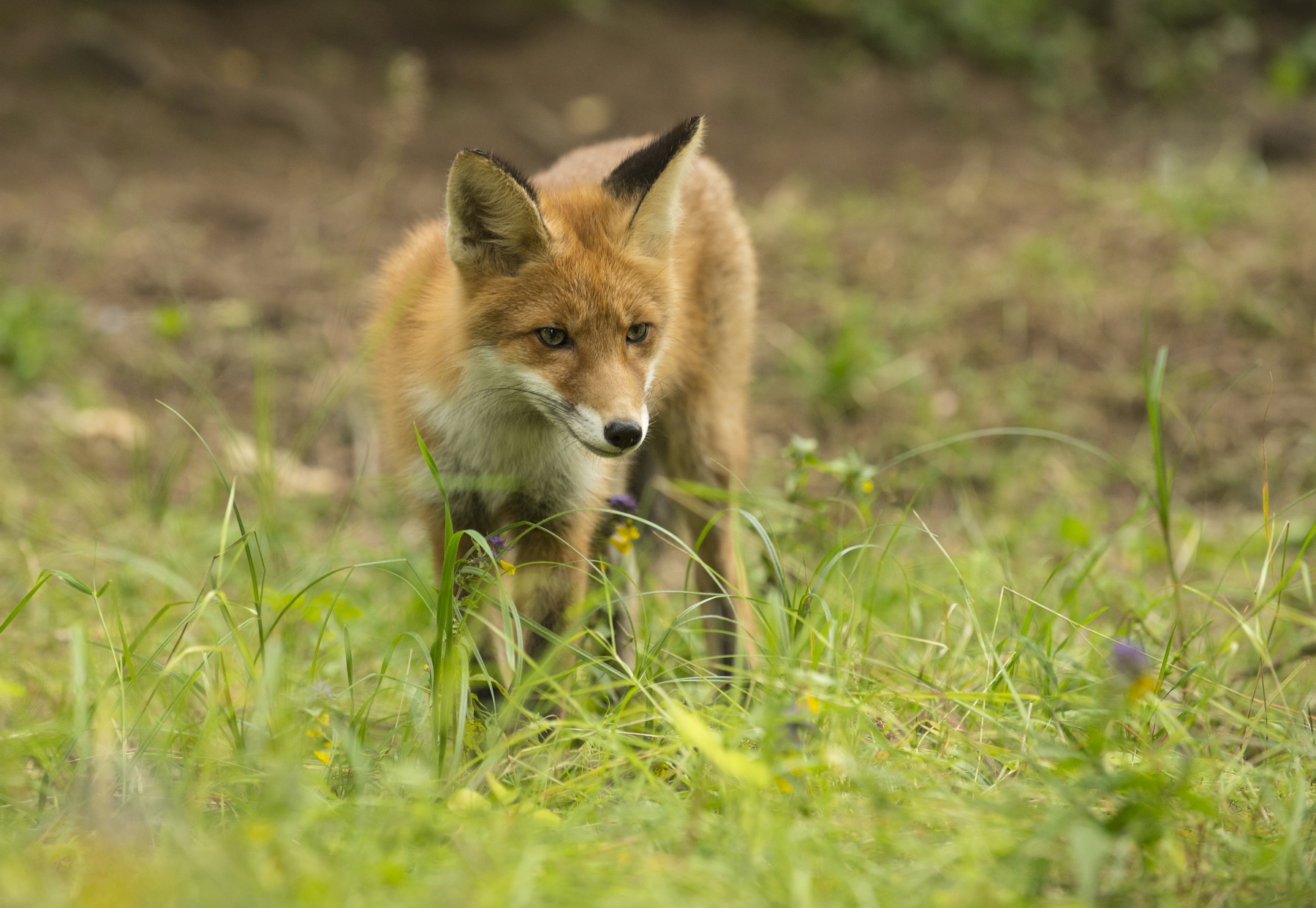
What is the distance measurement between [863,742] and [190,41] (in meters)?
9.82

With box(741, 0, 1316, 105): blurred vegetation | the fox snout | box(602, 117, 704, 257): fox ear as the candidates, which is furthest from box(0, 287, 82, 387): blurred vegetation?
box(741, 0, 1316, 105): blurred vegetation

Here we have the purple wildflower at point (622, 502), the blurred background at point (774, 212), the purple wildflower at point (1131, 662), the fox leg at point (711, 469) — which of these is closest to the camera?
the purple wildflower at point (1131, 662)

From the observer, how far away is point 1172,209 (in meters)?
6.80

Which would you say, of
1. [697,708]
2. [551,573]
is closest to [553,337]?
[551,573]

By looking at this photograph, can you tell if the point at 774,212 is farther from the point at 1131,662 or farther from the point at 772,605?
the point at 1131,662

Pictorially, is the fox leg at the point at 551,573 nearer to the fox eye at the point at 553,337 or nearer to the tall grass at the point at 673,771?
the tall grass at the point at 673,771

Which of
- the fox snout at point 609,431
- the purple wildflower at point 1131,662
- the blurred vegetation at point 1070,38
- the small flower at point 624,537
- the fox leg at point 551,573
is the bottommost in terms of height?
the fox leg at point 551,573

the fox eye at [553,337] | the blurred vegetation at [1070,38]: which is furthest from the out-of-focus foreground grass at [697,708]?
the blurred vegetation at [1070,38]

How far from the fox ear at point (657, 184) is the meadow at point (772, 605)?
2.33ft

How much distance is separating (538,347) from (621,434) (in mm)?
417

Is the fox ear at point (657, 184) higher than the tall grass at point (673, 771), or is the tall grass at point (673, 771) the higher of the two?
the fox ear at point (657, 184)

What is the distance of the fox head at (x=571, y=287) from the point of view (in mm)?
2553

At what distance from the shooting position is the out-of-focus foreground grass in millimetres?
1634

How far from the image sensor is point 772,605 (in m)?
2.20
